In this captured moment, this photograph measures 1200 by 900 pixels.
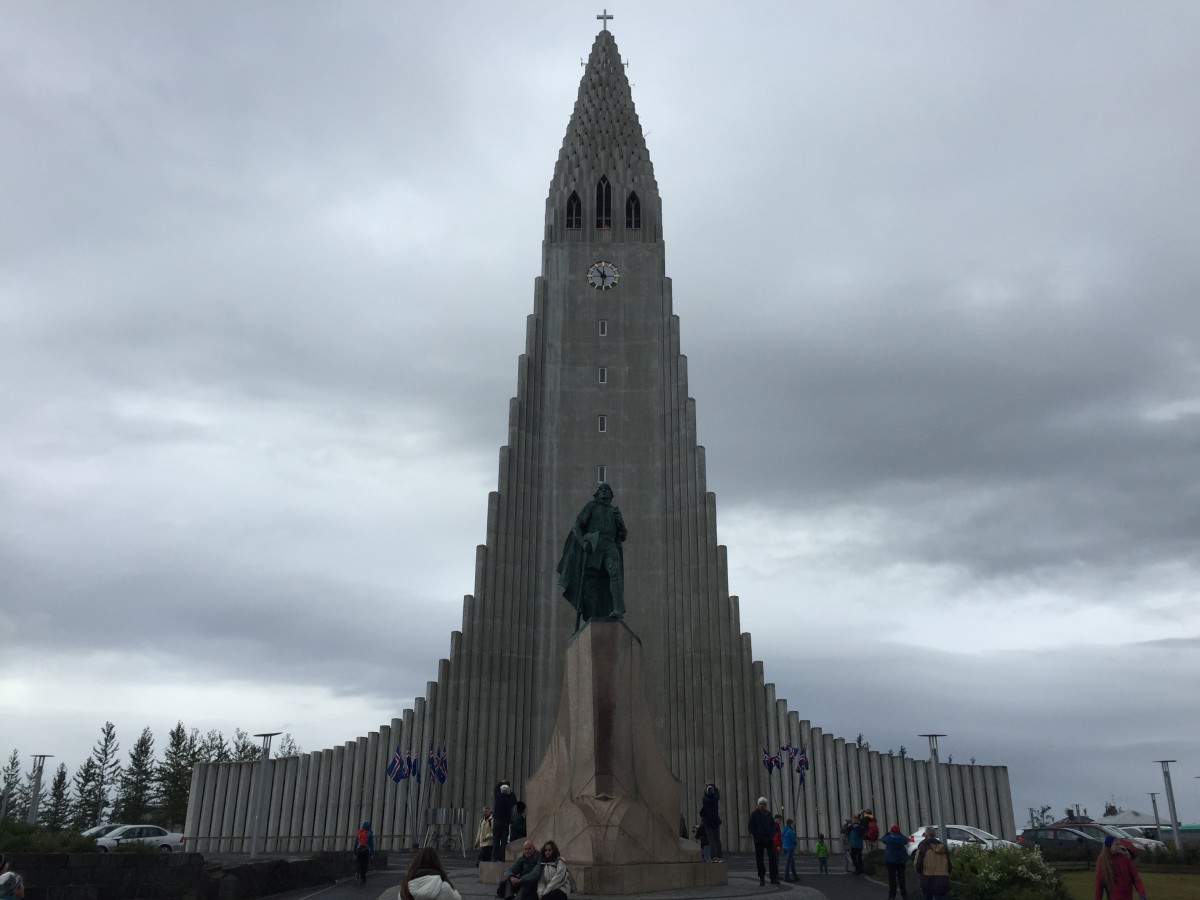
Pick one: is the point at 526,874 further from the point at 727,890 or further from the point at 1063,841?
the point at 1063,841

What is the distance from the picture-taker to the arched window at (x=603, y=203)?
1864 inches

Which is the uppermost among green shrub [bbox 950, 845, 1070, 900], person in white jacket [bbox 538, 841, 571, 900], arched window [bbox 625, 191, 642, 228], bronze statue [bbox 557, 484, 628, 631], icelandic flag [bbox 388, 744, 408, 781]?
arched window [bbox 625, 191, 642, 228]

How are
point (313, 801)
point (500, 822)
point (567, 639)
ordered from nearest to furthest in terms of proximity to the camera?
point (500, 822) → point (313, 801) → point (567, 639)

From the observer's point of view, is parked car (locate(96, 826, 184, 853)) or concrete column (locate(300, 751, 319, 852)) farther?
concrete column (locate(300, 751, 319, 852))

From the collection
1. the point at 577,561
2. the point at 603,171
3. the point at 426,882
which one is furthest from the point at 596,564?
the point at 603,171

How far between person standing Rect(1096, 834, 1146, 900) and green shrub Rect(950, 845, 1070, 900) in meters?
1.99

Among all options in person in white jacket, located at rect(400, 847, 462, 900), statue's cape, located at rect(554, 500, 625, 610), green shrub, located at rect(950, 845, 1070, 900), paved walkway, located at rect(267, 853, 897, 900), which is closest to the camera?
person in white jacket, located at rect(400, 847, 462, 900)

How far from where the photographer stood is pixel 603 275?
45.7 m

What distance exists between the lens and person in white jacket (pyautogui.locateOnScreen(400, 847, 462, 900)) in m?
5.76

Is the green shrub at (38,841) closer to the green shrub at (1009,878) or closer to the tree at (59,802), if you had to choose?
the green shrub at (1009,878)

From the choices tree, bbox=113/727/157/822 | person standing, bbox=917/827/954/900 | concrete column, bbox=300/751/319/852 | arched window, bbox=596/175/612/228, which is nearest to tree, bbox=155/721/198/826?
tree, bbox=113/727/157/822

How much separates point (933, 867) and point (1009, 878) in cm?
166

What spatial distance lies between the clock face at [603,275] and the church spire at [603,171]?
1625 millimetres

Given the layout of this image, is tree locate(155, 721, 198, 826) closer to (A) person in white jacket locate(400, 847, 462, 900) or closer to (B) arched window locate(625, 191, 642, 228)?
(B) arched window locate(625, 191, 642, 228)
